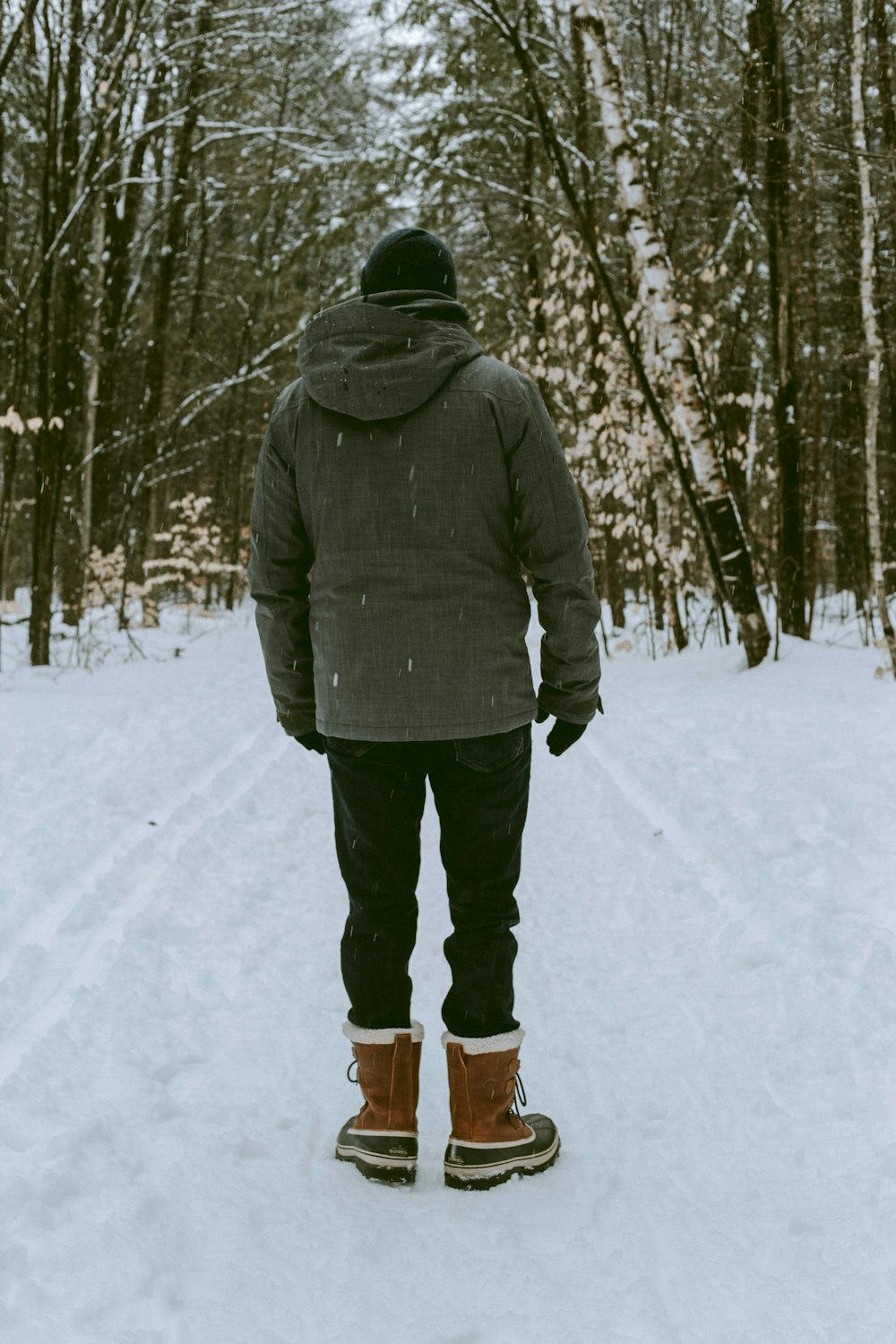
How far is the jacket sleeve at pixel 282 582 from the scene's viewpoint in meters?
2.46

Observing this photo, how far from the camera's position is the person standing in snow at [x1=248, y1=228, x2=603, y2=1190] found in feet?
7.47

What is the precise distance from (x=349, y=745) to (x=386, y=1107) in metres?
0.91

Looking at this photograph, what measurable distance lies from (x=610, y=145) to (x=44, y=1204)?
27.8 ft

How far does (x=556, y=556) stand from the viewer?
2355 mm

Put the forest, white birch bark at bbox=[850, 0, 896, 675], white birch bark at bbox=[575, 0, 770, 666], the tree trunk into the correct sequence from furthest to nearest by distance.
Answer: the tree trunk < the forest < white birch bark at bbox=[575, 0, 770, 666] < white birch bark at bbox=[850, 0, 896, 675]

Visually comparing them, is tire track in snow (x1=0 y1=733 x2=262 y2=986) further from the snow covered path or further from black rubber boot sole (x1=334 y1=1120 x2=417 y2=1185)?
black rubber boot sole (x1=334 y1=1120 x2=417 y2=1185)

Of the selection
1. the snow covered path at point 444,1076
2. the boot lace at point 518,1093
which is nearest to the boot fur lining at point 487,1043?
the boot lace at point 518,1093

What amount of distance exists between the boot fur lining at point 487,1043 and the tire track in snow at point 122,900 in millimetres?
1321

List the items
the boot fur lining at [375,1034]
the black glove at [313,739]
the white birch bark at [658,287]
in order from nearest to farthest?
the boot fur lining at [375,1034]
the black glove at [313,739]
the white birch bark at [658,287]

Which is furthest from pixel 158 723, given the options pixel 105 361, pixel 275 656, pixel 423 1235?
pixel 105 361

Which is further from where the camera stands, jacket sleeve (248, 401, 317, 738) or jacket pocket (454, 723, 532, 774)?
jacket sleeve (248, 401, 317, 738)

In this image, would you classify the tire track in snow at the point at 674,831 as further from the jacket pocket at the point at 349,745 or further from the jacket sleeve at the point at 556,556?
the jacket pocket at the point at 349,745

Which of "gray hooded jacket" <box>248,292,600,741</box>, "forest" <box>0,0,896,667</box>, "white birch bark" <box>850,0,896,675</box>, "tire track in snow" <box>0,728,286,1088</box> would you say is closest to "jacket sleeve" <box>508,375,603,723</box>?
"gray hooded jacket" <box>248,292,600,741</box>

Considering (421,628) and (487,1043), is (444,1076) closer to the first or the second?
(487,1043)
